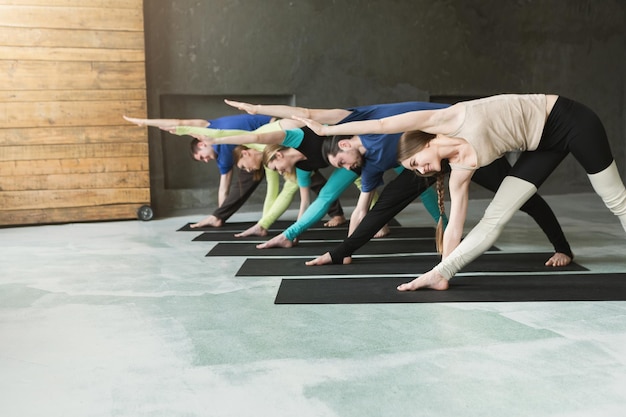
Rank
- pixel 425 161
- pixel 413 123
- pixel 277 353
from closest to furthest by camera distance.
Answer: pixel 277 353
pixel 413 123
pixel 425 161

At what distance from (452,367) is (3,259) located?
3543 mm

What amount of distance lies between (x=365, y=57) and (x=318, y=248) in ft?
11.7

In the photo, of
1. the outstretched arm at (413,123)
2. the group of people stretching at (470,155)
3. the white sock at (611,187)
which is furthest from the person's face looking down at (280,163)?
the white sock at (611,187)

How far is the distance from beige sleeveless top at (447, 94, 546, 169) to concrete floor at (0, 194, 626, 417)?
2.48 ft

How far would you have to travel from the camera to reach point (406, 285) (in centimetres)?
332

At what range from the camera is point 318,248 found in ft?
15.4

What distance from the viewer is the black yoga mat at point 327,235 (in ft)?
17.0


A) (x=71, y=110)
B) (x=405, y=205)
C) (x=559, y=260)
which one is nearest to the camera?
(x=405, y=205)

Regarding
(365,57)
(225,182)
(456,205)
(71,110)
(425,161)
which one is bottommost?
(225,182)

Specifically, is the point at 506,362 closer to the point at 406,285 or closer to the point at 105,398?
the point at 406,285

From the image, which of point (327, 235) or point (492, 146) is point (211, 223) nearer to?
point (327, 235)

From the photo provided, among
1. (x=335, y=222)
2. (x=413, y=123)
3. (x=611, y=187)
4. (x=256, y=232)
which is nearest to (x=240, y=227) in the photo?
(x=256, y=232)

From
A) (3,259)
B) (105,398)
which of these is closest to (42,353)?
(105,398)

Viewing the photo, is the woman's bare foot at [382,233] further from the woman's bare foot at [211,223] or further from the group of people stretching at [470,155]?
the woman's bare foot at [211,223]
